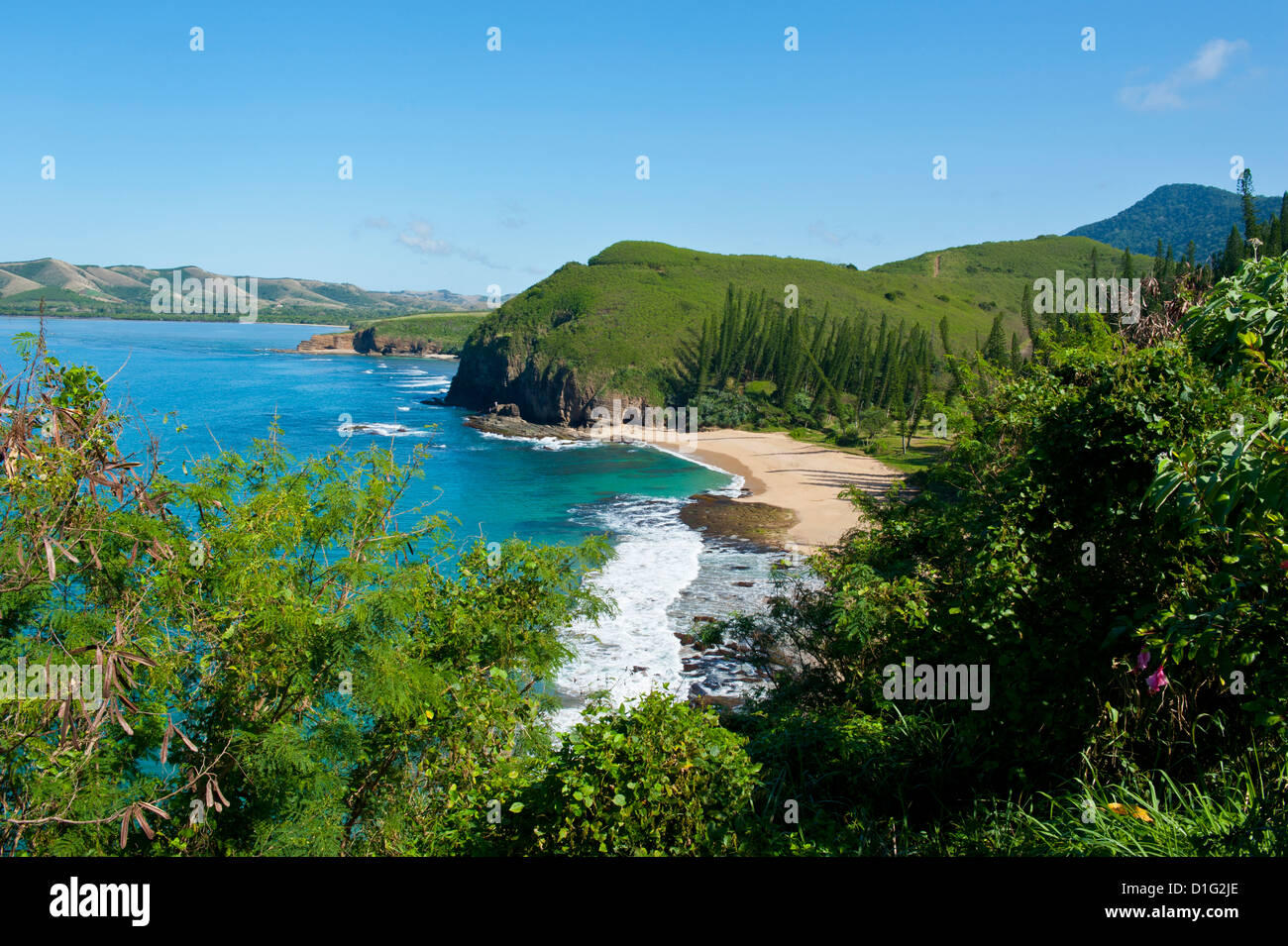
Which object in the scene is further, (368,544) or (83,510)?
(368,544)

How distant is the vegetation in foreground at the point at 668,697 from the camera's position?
457cm

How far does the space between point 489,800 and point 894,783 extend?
143 inches

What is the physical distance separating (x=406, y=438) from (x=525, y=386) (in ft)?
81.5

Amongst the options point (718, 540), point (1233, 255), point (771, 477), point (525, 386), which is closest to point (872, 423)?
point (771, 477)

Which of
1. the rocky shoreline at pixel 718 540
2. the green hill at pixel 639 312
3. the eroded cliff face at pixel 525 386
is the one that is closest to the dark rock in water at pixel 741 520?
the rocky shoreline at pixel 718 540

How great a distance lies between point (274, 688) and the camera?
767cm

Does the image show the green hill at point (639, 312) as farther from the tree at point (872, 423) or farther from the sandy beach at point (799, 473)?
the tree at point (872, 423)

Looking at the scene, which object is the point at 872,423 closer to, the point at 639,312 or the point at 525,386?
the point at 525,386

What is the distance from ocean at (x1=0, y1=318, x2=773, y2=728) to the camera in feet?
74.8

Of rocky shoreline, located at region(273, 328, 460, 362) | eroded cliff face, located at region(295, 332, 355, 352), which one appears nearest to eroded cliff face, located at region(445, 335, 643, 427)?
eroded cliff face, located at region(295, 332, 355, 352)

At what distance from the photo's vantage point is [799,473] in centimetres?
5356

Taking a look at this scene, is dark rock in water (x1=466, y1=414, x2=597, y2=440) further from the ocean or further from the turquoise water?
the turquoise water
